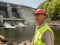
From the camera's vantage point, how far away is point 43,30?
4.55m

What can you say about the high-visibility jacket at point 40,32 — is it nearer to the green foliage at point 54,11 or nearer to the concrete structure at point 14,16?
the green foliage at point 54,11

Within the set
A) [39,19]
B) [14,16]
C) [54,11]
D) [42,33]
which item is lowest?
[42,33]

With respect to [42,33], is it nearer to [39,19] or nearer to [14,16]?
[39,19]

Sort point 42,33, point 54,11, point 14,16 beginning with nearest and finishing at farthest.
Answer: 1. point 42,33
2. point 54,11
3. point 14,16

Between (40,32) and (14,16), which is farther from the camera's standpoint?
(14,16)

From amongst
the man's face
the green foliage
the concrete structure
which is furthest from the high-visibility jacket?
the concrete structure

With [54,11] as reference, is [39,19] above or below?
below

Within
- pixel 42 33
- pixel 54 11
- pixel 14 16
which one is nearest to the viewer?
pixel 42 33

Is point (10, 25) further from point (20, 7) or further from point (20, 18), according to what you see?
point (20, 7)

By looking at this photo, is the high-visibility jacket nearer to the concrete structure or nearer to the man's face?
the man's face

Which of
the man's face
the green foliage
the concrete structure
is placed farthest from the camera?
the concrete structure

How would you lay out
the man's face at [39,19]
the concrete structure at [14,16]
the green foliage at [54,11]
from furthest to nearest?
the concrete structure at [14,16] < the green foliage at [54,11] < the man's face at [39,19]

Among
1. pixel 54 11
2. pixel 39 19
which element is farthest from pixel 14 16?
pixel 39 19

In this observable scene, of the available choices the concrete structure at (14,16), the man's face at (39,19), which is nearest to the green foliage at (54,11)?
the concrete structure at (14,16)
